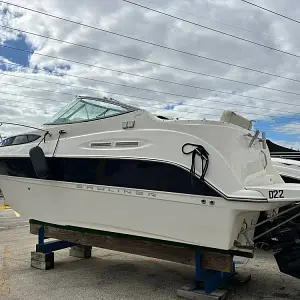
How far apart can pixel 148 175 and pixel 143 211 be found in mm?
437

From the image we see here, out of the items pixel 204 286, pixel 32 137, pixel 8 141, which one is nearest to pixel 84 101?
pixel 32 137

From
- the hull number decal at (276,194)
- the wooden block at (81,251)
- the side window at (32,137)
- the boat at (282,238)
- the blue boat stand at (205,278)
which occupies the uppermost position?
the side window at (32,137)

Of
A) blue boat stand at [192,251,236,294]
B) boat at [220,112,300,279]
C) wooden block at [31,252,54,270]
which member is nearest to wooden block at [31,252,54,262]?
wooden block at [31,252,54,270]

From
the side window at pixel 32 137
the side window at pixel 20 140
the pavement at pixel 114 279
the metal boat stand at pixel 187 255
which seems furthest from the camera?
the side window at pixel 20 140

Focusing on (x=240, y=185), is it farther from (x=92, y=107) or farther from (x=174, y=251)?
(x=92, y=107)

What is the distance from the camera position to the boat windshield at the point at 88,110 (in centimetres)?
489

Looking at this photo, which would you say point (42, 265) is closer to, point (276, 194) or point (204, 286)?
point (204, 286)

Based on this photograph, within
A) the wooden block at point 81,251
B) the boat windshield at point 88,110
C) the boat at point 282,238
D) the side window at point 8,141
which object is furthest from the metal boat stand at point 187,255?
the boat windshield at point 88,110

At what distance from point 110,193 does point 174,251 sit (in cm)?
105

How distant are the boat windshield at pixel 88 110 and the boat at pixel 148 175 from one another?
20 millimetres

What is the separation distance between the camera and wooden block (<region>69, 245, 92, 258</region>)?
250 inches

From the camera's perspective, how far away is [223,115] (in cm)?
438

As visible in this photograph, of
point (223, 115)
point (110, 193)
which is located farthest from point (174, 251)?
point (223, 115)

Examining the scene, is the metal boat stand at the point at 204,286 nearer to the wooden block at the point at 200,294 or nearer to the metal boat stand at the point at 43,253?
the wooden block at the point at 200,294
